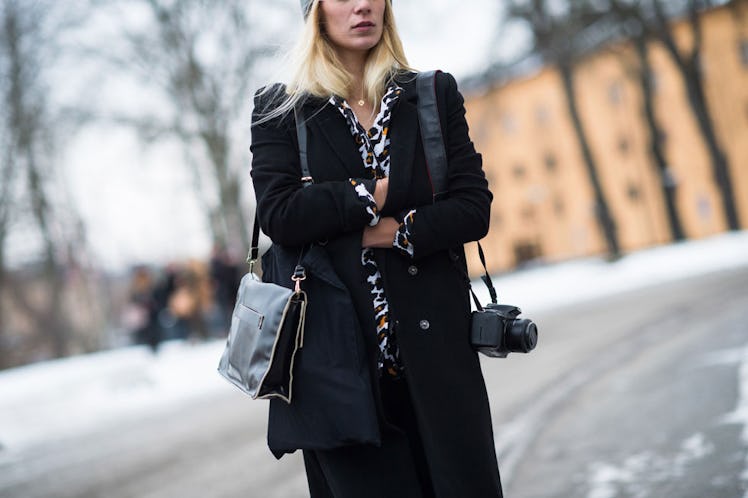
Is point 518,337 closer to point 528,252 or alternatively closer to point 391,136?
point 391,136

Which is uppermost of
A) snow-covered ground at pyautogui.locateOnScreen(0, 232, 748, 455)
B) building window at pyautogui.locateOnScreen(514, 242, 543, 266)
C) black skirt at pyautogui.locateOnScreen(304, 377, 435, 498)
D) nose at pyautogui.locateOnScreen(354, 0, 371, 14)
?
nose at pyautogui.locateOnScreen(354, 0, 371, 14)

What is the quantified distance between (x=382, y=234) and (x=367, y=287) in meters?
0.14

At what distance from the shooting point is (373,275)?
238cm

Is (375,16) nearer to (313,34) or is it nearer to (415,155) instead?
(313,34)

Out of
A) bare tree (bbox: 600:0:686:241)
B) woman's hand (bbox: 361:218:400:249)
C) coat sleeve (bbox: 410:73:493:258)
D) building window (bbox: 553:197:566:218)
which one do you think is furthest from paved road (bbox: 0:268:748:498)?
building window (bbox: 553:197:566:218)

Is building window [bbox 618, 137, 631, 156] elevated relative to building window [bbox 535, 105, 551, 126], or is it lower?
lower

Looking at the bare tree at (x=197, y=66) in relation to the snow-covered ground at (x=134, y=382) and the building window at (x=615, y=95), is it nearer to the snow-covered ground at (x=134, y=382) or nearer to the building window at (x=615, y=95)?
the snow-covered ground at (x=134, y=382)

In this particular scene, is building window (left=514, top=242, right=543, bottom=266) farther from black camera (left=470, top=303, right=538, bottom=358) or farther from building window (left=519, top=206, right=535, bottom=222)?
black camera (left=470, top=303, right=538, bottom=358)

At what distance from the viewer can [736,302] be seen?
12.5 metres

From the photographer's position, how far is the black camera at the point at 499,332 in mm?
2404

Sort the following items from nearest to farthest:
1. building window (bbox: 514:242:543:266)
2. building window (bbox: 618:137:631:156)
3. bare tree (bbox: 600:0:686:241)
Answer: bare tree (bbox: 600:0:686:241)
building window (bbox: 618:137:631:156)
building window (bbox: 514:242:543:266)

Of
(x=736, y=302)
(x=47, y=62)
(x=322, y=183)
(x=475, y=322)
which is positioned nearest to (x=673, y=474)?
(x=475, y=322)

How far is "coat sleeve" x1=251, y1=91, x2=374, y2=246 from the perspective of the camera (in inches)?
91.0

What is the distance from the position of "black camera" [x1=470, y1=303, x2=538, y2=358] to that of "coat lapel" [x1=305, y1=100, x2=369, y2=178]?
51 cm
